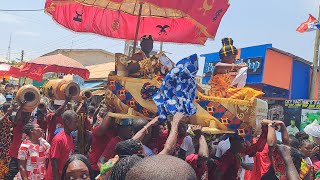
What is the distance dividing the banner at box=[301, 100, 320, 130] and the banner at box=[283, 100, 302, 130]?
0.14m

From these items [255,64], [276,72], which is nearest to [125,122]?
[255,64]

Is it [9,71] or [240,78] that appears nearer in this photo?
[240,78]

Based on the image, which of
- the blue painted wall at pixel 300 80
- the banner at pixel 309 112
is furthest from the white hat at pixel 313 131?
the blue painted wall at pixel 300 80

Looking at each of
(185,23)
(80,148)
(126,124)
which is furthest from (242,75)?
(80,148)

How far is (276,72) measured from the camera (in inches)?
602

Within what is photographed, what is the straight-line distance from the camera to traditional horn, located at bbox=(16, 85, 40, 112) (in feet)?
18.5

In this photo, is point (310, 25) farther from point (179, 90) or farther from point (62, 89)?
point (179, 90)

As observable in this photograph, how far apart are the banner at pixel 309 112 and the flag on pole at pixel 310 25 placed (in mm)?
2362

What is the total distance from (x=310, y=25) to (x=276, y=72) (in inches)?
121

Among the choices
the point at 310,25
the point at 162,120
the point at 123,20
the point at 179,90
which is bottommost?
the point at 162,120

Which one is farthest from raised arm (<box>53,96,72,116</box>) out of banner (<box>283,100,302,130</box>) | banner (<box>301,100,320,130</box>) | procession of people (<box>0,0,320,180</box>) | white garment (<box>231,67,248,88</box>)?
banner (<box>283,100,302,130</box>)

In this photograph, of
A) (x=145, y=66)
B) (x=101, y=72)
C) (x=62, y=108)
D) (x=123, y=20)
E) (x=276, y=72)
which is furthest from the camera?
(x=101, y=72)

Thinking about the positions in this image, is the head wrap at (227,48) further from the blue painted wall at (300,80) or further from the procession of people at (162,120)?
the blue painted wall at (300,80)

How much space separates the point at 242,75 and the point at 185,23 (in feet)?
6.46
